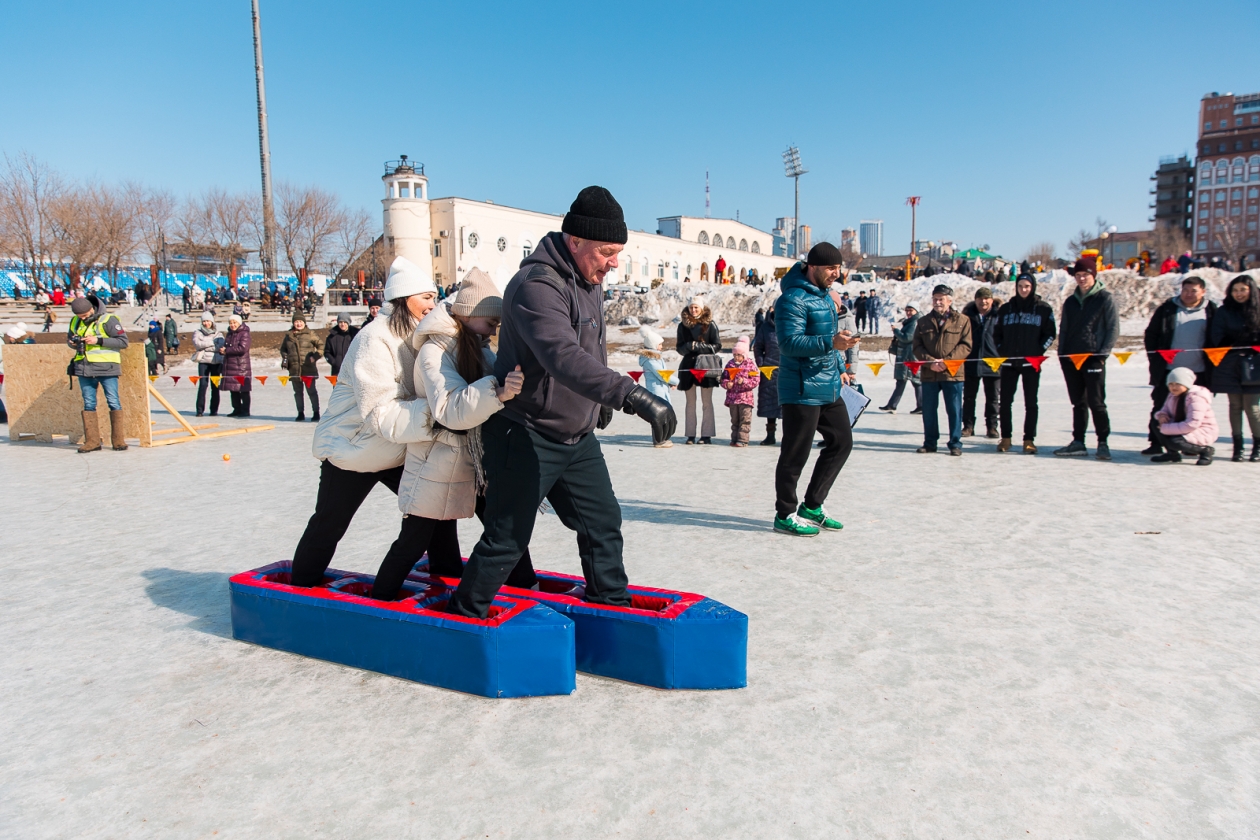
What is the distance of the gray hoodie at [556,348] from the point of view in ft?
8.89

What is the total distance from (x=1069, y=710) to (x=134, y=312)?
36463mm

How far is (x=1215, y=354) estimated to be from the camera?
727 cm

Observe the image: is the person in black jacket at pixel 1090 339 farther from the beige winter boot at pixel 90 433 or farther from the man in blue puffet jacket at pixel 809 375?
the beige winter boot at pixel 90 433

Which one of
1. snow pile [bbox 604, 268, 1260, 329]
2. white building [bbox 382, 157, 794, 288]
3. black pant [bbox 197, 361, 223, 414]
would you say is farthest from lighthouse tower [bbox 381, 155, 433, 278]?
black pant [bbox 197, 361, 223, 414]

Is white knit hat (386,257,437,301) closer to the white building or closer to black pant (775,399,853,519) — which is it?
black pant (775,399,853,519)

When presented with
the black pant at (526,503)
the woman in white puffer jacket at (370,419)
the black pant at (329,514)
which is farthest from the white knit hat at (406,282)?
the black pant at (329,514)

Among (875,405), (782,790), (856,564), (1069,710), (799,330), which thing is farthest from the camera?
(875,405)

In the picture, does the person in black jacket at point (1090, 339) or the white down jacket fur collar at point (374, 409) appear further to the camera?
the person in black jacket at point (1090, 339)

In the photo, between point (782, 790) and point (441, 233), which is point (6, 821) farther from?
point (441, 233)

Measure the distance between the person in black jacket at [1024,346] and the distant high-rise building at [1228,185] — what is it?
121 m

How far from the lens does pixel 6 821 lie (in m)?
2.21

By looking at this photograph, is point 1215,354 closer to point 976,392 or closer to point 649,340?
point 976,392

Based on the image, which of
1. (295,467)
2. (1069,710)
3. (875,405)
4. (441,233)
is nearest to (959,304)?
(875,405)

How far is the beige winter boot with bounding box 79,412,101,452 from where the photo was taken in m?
8.80
